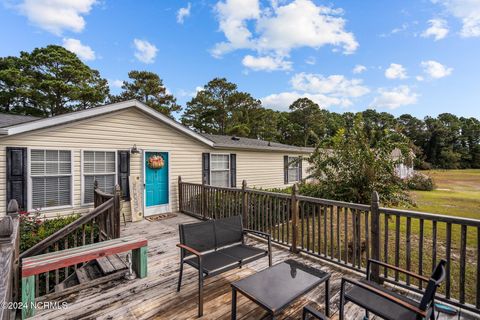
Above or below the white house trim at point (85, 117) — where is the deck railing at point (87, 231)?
below

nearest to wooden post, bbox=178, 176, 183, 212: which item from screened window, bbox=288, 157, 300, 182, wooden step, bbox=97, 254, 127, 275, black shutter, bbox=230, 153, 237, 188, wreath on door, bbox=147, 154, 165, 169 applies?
wreath on door, bbox=147, 154, 165, 169

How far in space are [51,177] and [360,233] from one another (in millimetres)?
6807

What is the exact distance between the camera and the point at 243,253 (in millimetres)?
3100

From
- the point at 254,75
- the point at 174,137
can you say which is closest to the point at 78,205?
the point at 174,137

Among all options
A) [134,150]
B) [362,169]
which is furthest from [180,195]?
[362,169]

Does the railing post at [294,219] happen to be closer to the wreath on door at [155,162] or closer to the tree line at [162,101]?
the tree line at [162,101]

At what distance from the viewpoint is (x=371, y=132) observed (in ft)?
16.8

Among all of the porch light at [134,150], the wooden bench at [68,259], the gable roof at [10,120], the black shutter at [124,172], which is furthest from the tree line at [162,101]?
the gable roof at [10,120]

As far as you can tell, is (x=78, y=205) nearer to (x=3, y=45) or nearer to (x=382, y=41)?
(x=382, y=41)

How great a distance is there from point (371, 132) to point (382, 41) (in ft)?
25.2

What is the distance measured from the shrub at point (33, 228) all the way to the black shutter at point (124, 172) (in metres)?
1.77

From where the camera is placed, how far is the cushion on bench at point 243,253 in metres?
2.95

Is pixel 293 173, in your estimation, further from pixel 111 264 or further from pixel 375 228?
pixel 111 264

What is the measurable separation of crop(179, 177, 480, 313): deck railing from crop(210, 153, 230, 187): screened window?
162cm
